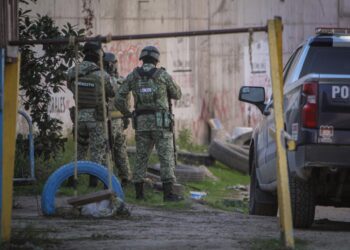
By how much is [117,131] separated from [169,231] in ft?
15.8

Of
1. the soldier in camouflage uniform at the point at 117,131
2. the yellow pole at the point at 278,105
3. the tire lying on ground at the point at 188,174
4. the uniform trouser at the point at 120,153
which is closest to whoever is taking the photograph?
the yellow pole at the point at 278,105

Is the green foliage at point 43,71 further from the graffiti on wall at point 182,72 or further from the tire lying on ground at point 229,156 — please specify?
the graffiti on wall at point 182,72

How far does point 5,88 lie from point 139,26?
13.5 metres

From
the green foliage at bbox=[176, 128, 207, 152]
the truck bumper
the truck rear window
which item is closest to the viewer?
the truck bumper

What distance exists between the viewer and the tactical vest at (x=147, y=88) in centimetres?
1113

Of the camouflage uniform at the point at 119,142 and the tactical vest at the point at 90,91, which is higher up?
the tactical vest at the point at 90,91

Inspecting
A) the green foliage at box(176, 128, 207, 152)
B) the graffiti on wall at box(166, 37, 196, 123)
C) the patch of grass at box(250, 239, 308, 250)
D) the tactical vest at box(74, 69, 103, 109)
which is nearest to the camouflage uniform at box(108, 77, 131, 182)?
the tactical vest at box(74, 69, 103, 109)

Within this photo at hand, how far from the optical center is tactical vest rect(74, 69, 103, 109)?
11.3 m

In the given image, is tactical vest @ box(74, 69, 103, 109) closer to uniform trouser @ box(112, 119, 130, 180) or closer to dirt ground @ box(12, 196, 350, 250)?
uniform trouser @ box(112, 119, 130, 180)

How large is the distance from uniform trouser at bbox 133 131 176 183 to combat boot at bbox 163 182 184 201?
6 cm

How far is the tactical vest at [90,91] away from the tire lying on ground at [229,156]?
24.6 ft

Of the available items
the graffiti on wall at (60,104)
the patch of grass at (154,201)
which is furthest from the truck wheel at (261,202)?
the graffiti on wall at (60,104)

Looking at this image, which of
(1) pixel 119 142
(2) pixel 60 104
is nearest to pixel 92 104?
(1) pixel 119 142

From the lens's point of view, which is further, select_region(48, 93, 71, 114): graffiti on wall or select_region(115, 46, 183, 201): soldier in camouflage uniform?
select_region(48, 93, 71, 114): graffiti on wall
